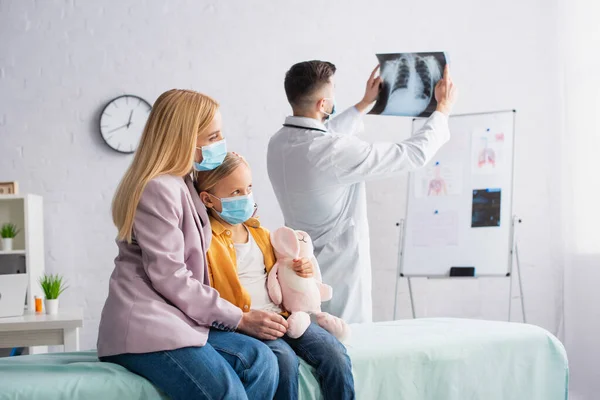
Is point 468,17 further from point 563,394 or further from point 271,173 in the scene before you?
point 563,394

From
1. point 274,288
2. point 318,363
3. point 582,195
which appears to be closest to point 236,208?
point 274,288

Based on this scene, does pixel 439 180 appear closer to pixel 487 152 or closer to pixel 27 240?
pixel 487 152

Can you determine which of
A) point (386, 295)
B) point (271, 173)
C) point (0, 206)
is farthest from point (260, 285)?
point (386, 295)

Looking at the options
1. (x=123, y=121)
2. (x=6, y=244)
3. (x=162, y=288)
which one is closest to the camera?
(x=162, y=288)

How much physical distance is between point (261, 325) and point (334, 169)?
3.17ft

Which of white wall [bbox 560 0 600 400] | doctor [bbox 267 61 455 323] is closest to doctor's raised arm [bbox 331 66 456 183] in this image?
doctor [bbox 267 61 455 323]

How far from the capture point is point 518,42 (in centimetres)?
480

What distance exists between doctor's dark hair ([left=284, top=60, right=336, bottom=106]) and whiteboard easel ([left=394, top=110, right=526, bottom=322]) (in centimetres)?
163

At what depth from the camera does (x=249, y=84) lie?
4.36 m

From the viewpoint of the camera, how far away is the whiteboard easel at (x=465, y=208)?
4.01 m

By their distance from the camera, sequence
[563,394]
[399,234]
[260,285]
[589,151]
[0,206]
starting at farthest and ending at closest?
[399,234] → [589,151] → [0,206] → [563,394] → [260,285]

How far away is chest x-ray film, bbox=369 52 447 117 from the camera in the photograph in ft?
9.18

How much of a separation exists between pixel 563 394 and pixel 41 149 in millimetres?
2960

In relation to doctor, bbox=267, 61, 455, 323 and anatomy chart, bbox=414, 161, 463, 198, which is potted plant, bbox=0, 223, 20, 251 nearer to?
doctor, bbox=267, 61, 455, 323
